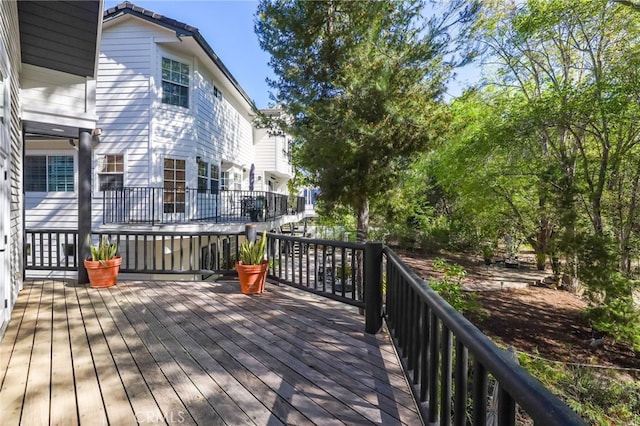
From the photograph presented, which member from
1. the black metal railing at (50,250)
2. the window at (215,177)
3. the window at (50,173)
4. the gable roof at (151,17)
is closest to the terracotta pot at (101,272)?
the black metal railing at (50,250)

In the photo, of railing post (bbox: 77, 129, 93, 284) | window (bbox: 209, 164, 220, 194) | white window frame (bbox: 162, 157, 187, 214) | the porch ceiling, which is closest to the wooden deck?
railing post (bbox: 77, 129, 93, 284)

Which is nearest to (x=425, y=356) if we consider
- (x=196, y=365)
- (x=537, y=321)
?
(x=196, y=365)

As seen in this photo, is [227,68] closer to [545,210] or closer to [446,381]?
[545,210]

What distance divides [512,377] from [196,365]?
2365mm

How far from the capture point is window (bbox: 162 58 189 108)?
880 centimetres

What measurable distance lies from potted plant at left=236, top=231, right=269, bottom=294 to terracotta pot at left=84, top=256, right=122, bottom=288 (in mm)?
1978

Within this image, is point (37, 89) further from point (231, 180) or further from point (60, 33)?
point (231, 180)

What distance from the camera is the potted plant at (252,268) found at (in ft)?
15.3

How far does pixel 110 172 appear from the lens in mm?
8484

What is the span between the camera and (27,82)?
4.70m

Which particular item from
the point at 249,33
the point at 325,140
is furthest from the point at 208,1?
the point at 325,140

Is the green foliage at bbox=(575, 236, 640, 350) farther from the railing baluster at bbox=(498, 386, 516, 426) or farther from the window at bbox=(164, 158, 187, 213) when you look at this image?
the window at bbox=(164, 158, 187, 213)

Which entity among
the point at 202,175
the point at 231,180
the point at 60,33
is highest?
the point at 60,33

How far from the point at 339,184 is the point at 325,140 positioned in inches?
41.4
